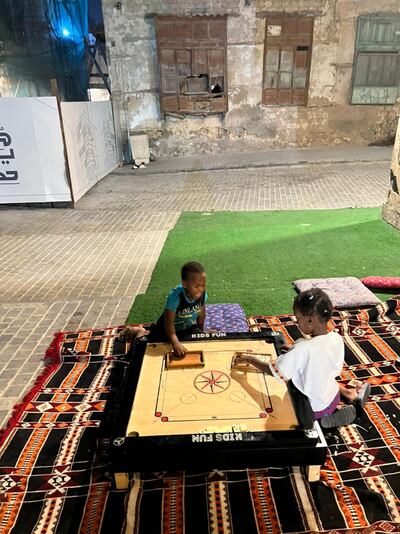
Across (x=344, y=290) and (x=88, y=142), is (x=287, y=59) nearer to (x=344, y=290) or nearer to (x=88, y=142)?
(x=88, y=142)

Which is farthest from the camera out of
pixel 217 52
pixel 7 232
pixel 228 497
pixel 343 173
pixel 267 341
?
pixel 217 52

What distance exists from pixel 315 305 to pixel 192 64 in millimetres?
12551

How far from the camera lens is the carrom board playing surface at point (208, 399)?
7.48 feet

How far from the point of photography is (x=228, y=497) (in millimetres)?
2277

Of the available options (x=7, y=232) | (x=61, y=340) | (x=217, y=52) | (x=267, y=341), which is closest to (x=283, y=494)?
(x=267, y=341)

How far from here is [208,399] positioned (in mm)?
2463

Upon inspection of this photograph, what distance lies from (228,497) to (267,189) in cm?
836

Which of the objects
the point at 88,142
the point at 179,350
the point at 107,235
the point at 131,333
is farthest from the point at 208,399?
the point at 88,142

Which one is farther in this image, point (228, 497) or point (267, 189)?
point (267, 189)

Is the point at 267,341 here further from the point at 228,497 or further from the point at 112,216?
the point at 112,216

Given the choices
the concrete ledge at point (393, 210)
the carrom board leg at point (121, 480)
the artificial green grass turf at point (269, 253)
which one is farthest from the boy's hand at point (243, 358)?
the concrete ledge at point (393, 210)

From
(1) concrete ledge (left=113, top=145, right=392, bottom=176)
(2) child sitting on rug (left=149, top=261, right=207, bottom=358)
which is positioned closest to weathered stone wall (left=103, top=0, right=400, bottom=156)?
(1) concrete ledge (left=113, top=145, right=392, bottom=176)

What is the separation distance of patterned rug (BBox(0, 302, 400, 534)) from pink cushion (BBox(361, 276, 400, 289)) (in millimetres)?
1833

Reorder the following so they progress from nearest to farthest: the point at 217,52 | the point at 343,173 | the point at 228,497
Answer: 1. the point at 228,497
2. the point at 343,173
3. the point at 217,52
